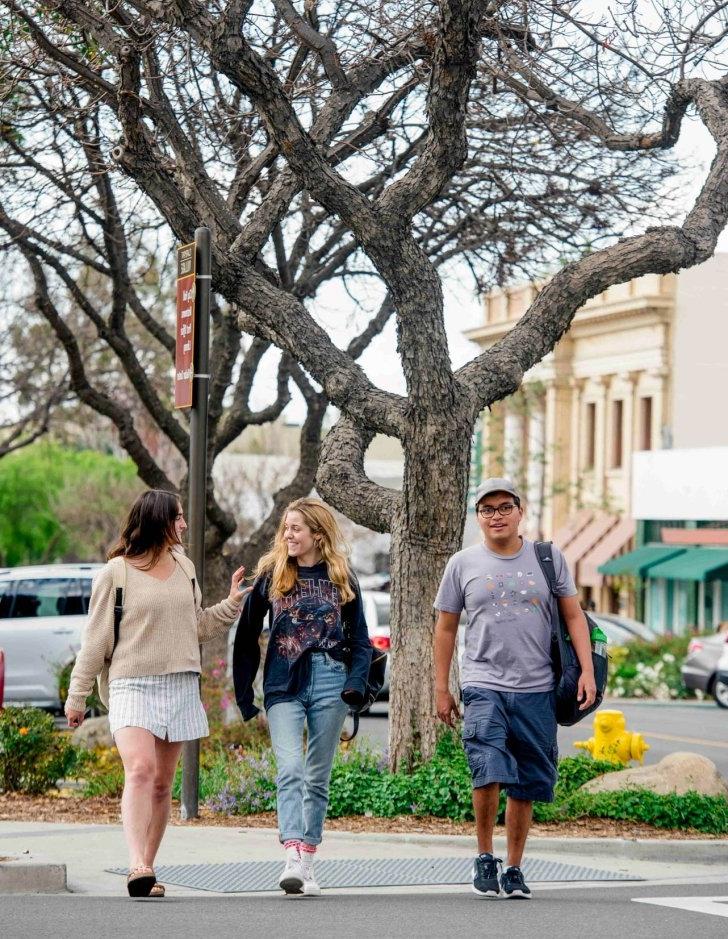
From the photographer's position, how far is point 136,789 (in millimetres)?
7266

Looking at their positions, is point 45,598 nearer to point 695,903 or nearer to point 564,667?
point 564,667

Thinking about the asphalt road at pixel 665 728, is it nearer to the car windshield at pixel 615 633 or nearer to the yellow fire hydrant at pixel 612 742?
the car windshield at pixel 615 633

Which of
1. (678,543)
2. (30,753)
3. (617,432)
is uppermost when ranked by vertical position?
(617,432)

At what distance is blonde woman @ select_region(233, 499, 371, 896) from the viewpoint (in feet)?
25.1

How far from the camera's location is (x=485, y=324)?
172 ft

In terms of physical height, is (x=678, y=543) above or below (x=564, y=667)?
above

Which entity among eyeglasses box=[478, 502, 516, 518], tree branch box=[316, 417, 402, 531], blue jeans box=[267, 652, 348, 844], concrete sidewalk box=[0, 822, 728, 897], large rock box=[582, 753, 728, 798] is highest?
tree branch box=[316, 417, 402, 531]

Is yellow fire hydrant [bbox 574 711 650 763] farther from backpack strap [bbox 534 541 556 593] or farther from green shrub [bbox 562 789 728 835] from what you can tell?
backpack strap [bbox 534 541 556 593]

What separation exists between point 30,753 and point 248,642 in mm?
4468

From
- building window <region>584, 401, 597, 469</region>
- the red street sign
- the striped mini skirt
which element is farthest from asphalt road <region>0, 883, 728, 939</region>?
building window <region>584, 401, 597, 469</region>

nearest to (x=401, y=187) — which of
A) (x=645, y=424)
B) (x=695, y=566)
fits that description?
(x=695, y=566)

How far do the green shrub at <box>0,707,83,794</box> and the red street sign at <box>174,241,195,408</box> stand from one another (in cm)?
282

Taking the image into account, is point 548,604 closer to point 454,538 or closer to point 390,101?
point 454,538

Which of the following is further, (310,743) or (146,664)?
(310,743)
